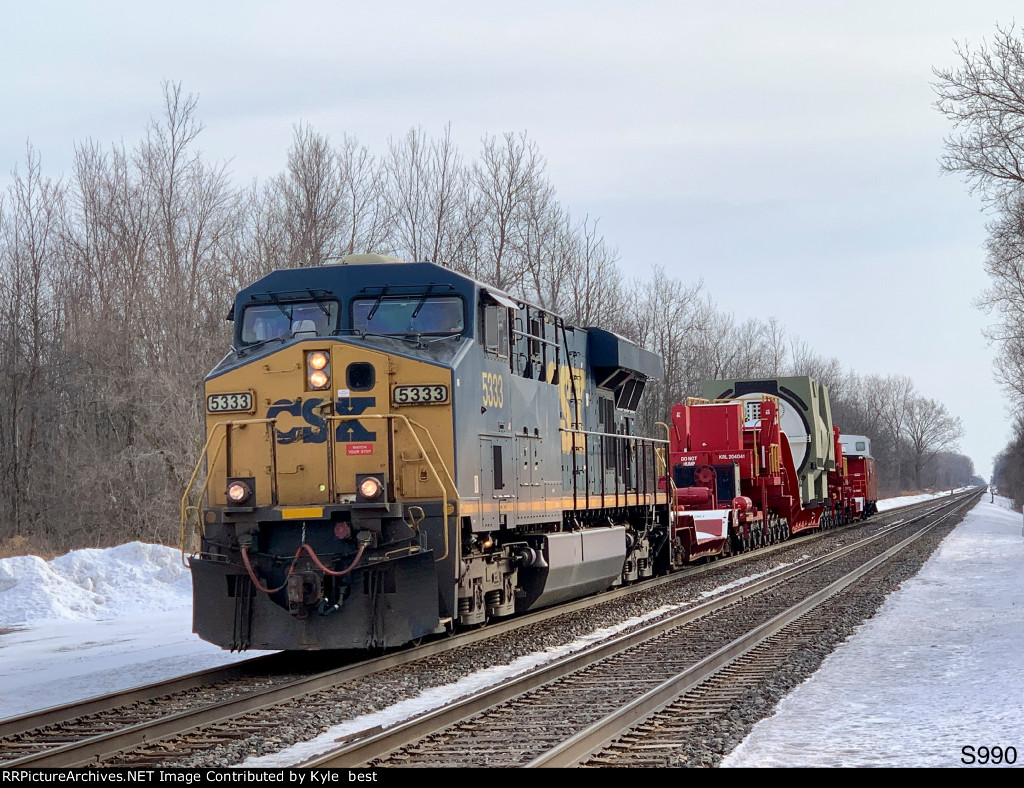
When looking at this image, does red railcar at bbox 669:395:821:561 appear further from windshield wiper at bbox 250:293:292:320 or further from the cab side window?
windshield wiper at bbox 250:293:292:320

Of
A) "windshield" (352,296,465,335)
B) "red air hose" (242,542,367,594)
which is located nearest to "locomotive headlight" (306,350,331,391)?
"windshield" (352,296,465,335)

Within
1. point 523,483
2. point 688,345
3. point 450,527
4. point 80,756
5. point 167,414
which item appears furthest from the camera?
point 688,345

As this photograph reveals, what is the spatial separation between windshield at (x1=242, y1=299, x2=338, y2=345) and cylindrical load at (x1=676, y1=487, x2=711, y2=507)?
44.2 feet

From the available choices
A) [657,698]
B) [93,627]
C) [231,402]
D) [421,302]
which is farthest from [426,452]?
[93,627]

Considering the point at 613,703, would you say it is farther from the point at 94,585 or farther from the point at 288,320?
the point at 94,585

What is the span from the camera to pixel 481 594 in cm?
1142

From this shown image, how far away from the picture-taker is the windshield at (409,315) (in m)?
10.8

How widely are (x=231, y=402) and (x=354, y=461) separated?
138 cm

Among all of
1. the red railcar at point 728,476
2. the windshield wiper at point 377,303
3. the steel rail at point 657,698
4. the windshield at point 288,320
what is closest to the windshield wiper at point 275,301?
the windshield at point 288,320

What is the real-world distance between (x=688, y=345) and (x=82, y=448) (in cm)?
2947

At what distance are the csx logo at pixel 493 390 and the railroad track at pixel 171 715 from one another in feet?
8.39

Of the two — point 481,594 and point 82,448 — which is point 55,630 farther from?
point 82,448

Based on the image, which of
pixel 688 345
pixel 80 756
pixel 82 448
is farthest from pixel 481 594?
pixel 688 345

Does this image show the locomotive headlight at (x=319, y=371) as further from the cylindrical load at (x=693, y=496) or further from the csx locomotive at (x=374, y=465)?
the cylindrical load at (x=693, y=496)
